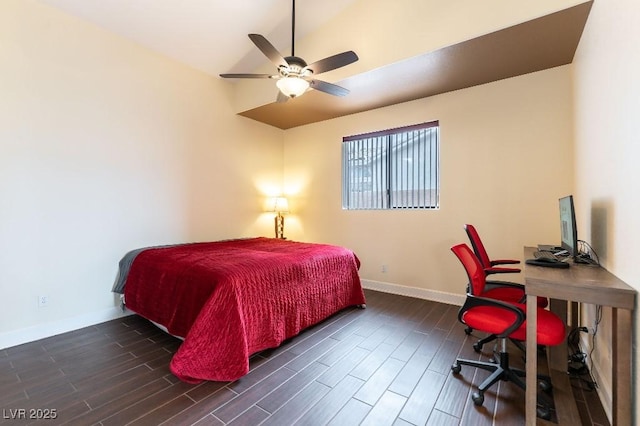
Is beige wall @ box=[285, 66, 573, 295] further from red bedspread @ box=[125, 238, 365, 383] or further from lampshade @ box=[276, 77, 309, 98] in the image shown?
lampshade @ box=[276, 77, 309, 98]

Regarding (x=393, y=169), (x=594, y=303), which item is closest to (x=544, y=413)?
(x=594, y=303)

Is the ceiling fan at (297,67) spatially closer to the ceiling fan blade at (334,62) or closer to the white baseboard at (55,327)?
the ceiling fan blade at (334,62)

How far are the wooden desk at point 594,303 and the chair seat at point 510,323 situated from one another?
0.59 feet

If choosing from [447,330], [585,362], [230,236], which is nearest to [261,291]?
[447,330]

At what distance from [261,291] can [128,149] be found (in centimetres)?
240

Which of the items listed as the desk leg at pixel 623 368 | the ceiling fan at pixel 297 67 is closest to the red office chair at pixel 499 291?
the desk leg at pixel 623 368

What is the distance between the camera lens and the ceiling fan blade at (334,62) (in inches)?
91.9

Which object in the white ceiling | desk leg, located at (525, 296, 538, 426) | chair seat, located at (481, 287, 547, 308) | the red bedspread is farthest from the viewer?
the white ceiling

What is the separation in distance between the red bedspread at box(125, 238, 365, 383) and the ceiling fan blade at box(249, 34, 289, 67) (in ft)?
5.83

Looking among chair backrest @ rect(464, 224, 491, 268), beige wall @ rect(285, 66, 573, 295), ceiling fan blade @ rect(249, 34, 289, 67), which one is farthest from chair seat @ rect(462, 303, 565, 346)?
ceiling fan blade @ rect(249, 34, 289, 67)

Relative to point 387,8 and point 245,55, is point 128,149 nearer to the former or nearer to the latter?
point 245,55

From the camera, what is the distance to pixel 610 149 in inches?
66.2

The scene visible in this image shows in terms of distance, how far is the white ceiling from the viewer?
284 centimetres

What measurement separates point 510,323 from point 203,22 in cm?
408
